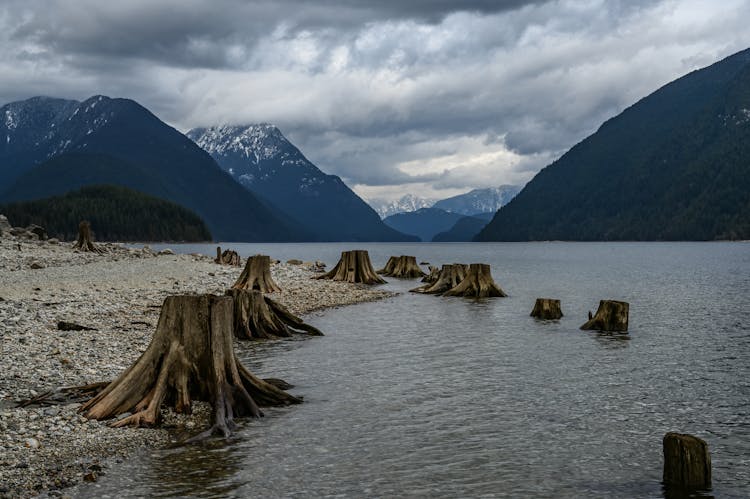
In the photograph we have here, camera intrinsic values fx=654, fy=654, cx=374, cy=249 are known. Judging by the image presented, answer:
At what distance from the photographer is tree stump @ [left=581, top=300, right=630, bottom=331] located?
101 feet

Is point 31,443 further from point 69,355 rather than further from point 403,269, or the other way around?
point 403,269

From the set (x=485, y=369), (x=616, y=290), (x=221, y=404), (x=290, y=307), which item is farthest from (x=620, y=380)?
(x=616, y=290)

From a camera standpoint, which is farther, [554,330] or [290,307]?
[290,307]

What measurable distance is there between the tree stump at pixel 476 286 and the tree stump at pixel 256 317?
23.2 metres

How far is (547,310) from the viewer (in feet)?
119

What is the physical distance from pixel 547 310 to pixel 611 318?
18.1 ft

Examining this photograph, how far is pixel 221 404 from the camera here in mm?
13828

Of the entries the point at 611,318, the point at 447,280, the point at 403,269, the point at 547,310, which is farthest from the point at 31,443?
the point at 403,269

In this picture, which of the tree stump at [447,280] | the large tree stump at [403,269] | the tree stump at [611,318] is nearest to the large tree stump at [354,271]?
the tree stump at [447,280]

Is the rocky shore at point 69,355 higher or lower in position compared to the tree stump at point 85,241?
lower

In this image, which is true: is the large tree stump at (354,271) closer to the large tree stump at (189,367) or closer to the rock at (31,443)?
the large tree stump at (189,367)

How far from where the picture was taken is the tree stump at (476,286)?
4859 cm

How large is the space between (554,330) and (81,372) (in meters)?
21.8

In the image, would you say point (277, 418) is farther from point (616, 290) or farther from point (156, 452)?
point (616, 290)
